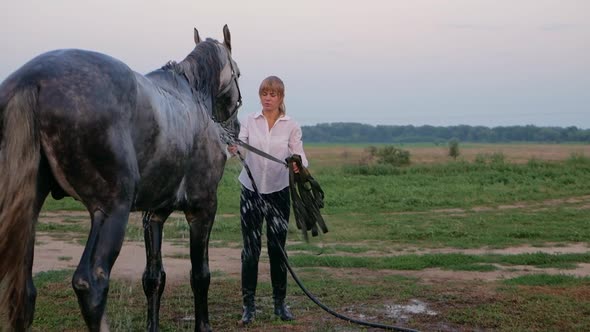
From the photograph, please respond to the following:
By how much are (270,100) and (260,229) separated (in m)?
1.06

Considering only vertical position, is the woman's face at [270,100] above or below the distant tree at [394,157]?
above

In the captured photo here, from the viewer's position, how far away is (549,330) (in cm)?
565

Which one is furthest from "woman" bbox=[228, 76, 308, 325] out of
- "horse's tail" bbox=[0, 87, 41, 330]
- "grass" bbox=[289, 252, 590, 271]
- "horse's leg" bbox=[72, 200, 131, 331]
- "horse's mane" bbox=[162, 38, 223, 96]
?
"grass" bbox=[289, 252, 590, 271]

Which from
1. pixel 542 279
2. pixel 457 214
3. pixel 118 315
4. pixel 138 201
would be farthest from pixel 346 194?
pixel 138 201

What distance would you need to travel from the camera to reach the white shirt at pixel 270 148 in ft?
19.6

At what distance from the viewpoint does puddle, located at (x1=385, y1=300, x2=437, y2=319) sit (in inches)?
243

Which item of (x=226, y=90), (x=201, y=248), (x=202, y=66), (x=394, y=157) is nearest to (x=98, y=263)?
(x=201, y=248)

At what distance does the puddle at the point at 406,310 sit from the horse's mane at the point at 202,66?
7.96 feet

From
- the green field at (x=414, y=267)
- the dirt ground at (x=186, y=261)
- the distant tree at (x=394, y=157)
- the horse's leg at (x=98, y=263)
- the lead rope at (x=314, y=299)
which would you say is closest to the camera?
the horse's leg at (x=98, y=263)

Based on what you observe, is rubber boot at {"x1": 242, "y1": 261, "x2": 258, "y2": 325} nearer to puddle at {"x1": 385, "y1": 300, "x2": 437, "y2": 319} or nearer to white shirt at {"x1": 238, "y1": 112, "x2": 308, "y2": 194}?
white shirt at {"x1": 238, "y1": 112, "x2": 308, "y2": 194}

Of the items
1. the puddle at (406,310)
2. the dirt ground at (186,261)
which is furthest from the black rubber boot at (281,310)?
the dirt ground at (186,261)

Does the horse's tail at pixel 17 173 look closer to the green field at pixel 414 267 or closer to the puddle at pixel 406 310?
the green field at pixel 414 267

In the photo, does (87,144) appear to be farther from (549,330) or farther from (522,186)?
(522,186)

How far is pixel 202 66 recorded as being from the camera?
546cm
